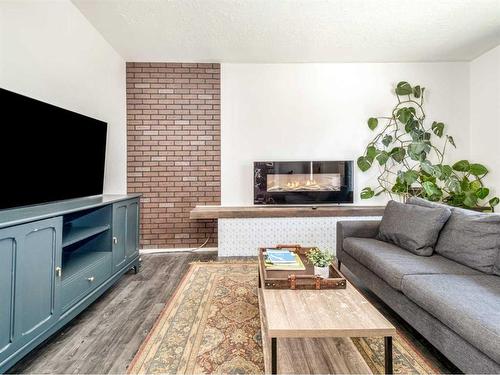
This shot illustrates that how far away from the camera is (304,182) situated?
3719mm

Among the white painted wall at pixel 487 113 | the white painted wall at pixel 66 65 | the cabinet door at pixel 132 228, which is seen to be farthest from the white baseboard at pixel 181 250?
the white painted wall at pixel 487 113

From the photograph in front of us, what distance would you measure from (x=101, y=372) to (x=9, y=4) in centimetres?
260

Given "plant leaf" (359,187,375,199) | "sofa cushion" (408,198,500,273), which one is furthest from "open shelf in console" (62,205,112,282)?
"plant leaf" (359,187,375,199)

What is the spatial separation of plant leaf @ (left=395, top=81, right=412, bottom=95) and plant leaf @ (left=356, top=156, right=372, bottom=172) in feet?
3.47

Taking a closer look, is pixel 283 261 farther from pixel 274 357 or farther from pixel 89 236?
pixel 89 236

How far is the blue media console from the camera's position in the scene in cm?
136

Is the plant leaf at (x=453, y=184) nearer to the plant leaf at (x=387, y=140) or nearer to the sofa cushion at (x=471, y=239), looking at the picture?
the plant leaf at (x=387, y=140)

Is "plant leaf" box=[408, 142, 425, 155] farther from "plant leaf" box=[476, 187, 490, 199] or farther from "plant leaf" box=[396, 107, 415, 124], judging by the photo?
"plant leaf" box=[476, 187, 490, 199]

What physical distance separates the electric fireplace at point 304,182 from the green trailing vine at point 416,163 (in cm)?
27

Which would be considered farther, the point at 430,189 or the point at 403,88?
the point at 403,88

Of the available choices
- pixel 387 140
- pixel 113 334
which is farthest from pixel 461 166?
pixel 113 334

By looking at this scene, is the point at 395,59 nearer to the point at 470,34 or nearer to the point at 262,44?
the point at 470,34

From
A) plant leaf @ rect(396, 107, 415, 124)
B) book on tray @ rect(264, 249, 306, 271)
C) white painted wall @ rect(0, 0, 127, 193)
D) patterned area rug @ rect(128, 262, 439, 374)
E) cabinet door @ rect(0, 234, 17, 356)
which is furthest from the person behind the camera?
plant leaf @ rect(396, 107, 415, 124)

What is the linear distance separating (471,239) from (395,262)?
549mm
